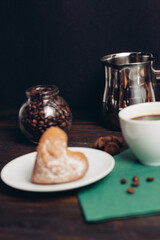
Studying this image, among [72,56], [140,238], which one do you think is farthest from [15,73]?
[140,238]

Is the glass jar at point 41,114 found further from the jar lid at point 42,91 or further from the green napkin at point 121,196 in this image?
the green napkin at point 121,196

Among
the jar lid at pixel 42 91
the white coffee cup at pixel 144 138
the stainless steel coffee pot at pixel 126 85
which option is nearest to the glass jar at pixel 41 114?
the jar lid at pixel 42 91

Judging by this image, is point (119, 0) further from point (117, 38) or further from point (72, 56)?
point (72, 56)

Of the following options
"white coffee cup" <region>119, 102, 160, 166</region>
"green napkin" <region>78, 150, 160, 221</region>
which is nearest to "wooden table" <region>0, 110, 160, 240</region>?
"green napkin" <region>78, 150, 160, 221</region>

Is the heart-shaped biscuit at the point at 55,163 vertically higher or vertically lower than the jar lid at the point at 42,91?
lower

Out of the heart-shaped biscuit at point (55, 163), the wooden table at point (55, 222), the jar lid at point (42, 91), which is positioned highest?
the jar lid at point (42, 91)

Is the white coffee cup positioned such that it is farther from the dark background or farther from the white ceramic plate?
the dark background

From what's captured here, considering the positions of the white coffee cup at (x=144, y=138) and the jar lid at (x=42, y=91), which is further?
the jar lid at (x=42, y=91)
